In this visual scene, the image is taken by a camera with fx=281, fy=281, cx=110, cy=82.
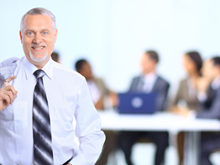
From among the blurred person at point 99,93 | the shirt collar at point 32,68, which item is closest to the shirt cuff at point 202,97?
the blurred person at point 99,93

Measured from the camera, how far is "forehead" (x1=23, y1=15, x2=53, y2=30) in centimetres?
95

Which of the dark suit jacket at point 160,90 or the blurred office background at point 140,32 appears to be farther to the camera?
the blurred office background at point 140,32

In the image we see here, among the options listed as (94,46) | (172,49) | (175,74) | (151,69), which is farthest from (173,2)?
(151,69)

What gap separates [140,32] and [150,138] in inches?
129

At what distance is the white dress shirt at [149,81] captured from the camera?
12.1 ft

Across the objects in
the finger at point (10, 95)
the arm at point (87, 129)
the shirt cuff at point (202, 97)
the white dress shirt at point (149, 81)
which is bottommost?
the shirt cuff at point (202, 97)

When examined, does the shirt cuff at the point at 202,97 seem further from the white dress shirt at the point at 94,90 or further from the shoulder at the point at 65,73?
the shoulder at the point at 65,73

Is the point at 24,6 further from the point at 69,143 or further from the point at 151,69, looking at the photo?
the point at 151,69

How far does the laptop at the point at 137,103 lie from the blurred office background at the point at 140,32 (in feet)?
9.74

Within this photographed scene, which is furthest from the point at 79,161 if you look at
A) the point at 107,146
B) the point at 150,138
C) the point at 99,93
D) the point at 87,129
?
the point at 99,93

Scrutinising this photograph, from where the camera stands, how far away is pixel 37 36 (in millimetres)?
952

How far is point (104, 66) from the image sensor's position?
607 centimetres

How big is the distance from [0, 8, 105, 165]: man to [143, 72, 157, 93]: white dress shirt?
263 centimetres

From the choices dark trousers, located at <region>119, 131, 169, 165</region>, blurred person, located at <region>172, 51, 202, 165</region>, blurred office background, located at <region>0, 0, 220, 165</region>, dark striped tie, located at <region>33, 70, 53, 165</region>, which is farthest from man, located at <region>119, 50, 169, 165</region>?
dark striped tie, located at <region>33, 70, 53, 165</region>
